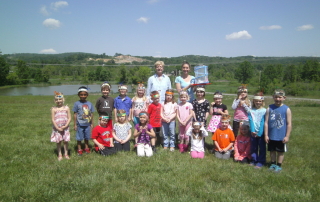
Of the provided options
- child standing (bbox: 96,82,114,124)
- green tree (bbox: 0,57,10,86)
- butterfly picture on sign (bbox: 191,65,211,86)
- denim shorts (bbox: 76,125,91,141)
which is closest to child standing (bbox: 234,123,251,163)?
butterfly picture on sign (bbox: 191,65,211,86)

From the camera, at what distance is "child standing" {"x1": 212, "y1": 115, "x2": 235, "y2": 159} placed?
5.48 metres

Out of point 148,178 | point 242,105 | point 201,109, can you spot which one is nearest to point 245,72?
point 201,109

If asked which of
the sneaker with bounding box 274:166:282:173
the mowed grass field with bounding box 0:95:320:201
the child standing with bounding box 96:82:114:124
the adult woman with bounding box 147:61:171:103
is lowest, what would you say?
the sneaker with bounding box 274:166:282:173

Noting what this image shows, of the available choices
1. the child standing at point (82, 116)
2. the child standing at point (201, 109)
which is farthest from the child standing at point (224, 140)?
the child standing at point (82, 116)

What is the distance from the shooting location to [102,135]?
5691 millimetres

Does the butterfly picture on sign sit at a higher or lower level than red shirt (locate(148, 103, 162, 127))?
higher

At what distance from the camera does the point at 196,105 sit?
6.03m

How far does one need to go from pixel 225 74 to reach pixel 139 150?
8978 cm

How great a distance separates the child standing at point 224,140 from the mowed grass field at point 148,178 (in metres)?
0.19

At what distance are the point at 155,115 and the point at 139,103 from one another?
572 mm

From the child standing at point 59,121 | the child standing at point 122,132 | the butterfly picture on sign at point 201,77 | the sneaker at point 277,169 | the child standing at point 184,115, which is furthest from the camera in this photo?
the butterfly picture on sign at point 201,77

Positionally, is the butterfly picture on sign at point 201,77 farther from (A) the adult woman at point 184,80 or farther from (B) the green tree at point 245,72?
(B) the green tree at point 245,72

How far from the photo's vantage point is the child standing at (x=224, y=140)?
548cm

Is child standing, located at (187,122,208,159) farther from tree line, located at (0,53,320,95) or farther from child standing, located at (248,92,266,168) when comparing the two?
tree line, located at (0,53,320,95)
